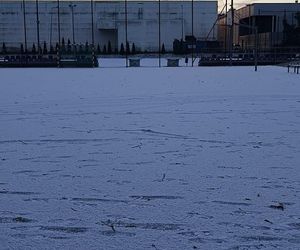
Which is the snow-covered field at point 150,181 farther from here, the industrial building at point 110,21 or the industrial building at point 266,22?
the industrial building at point 110,21

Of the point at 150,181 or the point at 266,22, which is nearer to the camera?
the point at 150,181

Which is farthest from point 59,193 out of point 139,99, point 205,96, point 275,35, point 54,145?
point 275,35

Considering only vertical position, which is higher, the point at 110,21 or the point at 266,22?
the point at 110,21

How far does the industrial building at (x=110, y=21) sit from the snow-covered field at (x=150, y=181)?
143 ft

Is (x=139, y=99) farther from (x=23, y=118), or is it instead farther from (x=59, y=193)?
(x=59, y=193)

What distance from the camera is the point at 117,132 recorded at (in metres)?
6.12

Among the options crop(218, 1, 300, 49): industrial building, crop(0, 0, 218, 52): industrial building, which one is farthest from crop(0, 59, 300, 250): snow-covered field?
crop(0, 0, 218, 52): industrial building

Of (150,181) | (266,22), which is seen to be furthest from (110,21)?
(150,181)

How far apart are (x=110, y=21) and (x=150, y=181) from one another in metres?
49.1

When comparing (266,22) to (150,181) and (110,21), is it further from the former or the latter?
(150,181)

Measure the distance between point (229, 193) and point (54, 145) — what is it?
2362 millimetres

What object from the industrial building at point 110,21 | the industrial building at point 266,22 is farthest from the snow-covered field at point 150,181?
the industrial building at point 110,21

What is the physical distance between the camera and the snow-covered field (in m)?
2.82

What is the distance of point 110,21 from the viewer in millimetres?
51531
